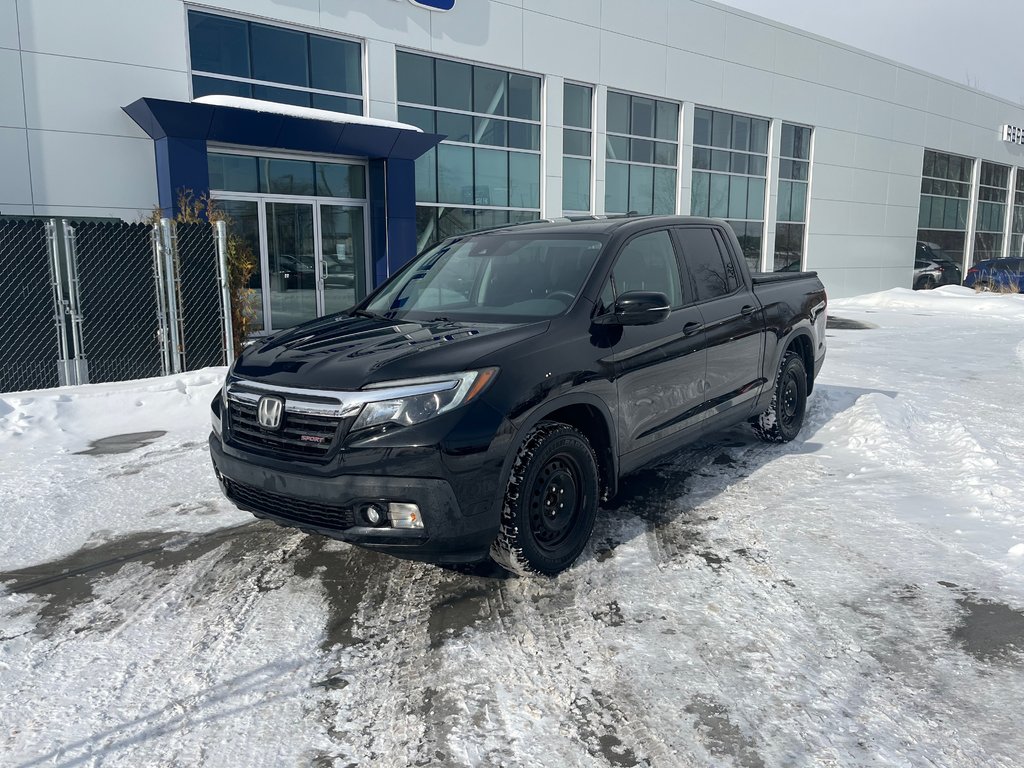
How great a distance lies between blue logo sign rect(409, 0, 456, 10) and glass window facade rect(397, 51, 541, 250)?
0.95 m

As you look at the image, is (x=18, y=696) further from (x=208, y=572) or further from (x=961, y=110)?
(x=961, y=110)

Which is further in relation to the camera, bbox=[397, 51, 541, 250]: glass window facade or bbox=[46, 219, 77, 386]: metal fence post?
bbox=[397, 51, 541, 250]: glass window facade

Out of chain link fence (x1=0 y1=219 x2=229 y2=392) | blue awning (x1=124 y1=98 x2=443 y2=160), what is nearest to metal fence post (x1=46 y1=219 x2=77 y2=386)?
chain link fence (x1=0 y1=219 x2=229 y2=392)

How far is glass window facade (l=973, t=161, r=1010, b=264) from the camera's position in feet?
119

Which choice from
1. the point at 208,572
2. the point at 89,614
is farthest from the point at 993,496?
the point at 89,614

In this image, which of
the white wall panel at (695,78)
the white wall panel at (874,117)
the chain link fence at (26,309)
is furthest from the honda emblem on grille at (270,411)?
the white wall panel at (874,117)

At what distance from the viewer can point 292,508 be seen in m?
3.78

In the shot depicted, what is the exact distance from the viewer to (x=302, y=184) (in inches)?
596

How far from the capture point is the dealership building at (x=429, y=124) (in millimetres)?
12484

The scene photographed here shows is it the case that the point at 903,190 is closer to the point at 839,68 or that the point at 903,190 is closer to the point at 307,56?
the point at 839,68

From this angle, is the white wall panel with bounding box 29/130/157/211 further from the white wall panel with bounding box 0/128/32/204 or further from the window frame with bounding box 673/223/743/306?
the window frame with bounding box 673/223/743/306

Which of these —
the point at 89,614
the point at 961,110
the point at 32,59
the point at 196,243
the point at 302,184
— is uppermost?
the point at 961,110

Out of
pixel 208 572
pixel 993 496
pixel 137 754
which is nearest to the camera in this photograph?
pixel 137 754

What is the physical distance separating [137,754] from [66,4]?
13.1 meters
